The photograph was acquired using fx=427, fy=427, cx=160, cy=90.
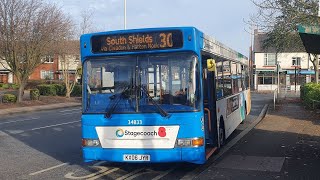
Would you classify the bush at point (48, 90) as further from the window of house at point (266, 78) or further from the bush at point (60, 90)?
the window of house at point (266, 78)

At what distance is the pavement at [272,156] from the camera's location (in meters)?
8.16

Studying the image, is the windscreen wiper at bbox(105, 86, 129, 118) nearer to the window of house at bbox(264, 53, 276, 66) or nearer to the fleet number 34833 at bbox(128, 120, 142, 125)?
the fleet number 34833 at bbox(128, 120, 142, 125)

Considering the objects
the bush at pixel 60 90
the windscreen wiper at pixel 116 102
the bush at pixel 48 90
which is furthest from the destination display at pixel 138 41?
the bush at pixel 60 90

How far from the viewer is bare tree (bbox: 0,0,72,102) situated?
29.0m

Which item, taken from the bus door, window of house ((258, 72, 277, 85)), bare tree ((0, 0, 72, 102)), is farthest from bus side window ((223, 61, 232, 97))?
window of house ((258, 72, 277, 85))

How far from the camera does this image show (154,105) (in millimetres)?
7977

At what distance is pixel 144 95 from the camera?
8.05m

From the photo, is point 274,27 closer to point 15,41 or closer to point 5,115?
point 5,115

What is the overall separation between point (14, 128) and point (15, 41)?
14.2 m

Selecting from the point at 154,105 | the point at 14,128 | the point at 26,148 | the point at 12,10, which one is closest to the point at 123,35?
the point at 154,105

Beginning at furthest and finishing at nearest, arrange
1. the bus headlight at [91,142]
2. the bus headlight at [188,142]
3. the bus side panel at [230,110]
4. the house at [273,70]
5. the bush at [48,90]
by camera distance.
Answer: the house at [273,70]
the bush at [48,90]
the bus side panel at [230,110]
the bus headlight at [91,142]
the bus headlight at [188,142]

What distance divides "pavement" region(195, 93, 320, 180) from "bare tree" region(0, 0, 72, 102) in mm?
19809

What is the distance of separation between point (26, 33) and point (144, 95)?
23983 mm

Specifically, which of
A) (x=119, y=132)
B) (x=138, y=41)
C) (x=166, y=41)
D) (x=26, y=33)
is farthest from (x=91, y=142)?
(x=26, y=33)
